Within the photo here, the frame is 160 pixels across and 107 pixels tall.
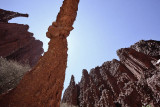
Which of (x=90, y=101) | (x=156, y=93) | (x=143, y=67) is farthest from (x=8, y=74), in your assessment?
(x=143, y=67)

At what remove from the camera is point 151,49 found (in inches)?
1011

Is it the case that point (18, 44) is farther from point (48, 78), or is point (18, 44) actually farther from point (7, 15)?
point (48, 78)

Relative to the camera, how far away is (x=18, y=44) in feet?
86.2

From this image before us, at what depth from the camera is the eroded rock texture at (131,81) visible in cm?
1420

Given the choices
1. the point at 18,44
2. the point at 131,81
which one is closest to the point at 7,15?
the point at 18,44

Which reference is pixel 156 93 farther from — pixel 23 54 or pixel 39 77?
pixel 23 54

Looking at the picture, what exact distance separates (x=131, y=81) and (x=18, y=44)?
25.0 m

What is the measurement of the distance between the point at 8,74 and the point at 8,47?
1572cm

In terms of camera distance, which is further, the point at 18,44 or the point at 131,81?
the point at 18,44

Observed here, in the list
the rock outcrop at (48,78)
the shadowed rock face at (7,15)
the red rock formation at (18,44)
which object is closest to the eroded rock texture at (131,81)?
the rock outcrop at (48,78)

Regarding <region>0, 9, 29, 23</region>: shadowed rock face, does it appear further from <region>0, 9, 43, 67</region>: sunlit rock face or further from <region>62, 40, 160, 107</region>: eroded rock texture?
<region>62, 40, 160, 107</region>: eroded rock texture

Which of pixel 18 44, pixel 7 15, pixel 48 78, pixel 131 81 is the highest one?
pixel 7 15

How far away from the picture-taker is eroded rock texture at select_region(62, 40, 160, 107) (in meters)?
14.2

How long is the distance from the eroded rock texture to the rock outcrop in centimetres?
1246
